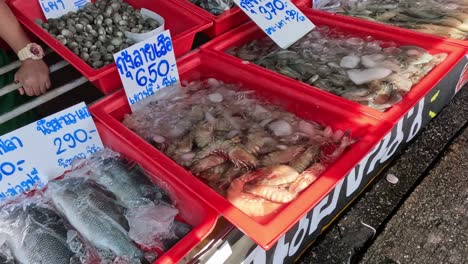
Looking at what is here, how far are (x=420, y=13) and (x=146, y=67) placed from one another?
2057mm

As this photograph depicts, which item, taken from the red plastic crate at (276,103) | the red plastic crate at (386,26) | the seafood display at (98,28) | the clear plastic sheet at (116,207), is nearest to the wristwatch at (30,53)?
the seafood display at (98,28)

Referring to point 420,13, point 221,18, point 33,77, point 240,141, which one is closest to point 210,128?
point 240,141

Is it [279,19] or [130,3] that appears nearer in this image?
[279,19]

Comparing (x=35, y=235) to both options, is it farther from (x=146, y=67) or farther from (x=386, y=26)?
(x=386, y=26)

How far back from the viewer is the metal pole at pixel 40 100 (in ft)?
6.95

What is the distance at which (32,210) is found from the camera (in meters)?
1.63

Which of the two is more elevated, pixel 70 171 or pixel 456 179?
pixel 70 171

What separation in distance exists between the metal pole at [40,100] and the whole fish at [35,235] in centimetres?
66

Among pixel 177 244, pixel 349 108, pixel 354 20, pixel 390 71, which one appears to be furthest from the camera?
pixel 354 20

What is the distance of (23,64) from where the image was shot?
7.64ft

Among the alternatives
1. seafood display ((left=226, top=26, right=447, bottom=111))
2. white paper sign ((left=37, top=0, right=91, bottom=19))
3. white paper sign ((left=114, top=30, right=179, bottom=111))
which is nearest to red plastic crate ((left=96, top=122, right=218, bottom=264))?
white paper sign ((left=114, top=30, right=179, bottom=111))

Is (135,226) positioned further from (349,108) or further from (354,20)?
(354,20)

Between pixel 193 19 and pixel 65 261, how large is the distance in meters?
1.73

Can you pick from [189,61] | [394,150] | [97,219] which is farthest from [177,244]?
[394,150]
